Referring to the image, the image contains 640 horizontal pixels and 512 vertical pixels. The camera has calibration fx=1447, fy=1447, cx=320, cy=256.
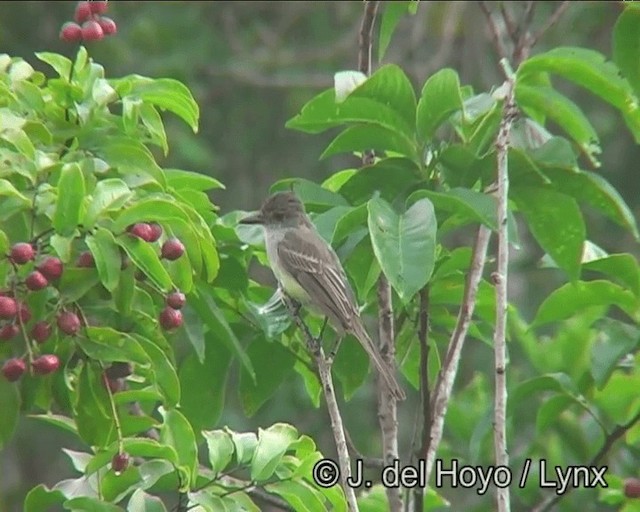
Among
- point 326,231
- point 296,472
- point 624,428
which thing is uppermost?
point 326,231

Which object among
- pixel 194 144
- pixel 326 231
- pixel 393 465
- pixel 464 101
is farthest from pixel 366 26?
pixel 194 144

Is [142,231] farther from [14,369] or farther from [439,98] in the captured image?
[439,98]

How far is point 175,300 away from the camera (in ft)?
12.1

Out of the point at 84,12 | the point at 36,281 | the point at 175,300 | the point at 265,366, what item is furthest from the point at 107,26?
the point at 265,366

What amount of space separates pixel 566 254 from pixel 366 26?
916mm

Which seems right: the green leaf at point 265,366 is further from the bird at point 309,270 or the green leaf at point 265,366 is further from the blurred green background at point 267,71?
the blurred green background at point 267,71

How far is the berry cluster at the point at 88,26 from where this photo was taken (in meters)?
3.99

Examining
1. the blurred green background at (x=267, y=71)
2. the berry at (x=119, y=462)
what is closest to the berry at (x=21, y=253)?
the berry at (x=119, y=462)

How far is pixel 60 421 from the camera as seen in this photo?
3832 mm

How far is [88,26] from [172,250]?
2.50 feet

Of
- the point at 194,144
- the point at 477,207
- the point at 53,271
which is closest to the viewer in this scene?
the point at 53,271

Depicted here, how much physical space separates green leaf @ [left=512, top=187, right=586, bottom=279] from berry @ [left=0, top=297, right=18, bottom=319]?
59.4 inches

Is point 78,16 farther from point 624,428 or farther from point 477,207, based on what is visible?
point 624,428

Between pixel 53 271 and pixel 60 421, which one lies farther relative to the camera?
pixel 60 421
